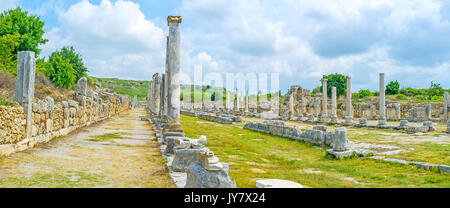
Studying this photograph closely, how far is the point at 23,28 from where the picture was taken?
3359cm

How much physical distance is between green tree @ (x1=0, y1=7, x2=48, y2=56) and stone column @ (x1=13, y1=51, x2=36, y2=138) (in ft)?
80.8

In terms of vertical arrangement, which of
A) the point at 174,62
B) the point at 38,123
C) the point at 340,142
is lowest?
the point at 340,142

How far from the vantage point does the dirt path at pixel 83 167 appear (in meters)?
6.21

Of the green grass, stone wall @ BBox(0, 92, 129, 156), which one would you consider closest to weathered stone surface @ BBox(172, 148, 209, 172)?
the green grass

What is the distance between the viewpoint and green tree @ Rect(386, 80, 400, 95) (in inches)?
2440

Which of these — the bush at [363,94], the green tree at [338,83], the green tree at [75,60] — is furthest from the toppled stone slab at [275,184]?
the green tree at [338,83]

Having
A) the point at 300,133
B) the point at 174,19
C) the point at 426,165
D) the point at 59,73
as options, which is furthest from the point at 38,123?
the point at 59,73

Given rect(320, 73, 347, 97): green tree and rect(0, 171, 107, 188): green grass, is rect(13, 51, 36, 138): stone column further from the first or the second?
rect(320, 73, 347, 97): green tree

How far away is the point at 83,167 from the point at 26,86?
414cm

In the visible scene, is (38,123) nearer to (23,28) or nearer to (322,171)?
(322,171)
